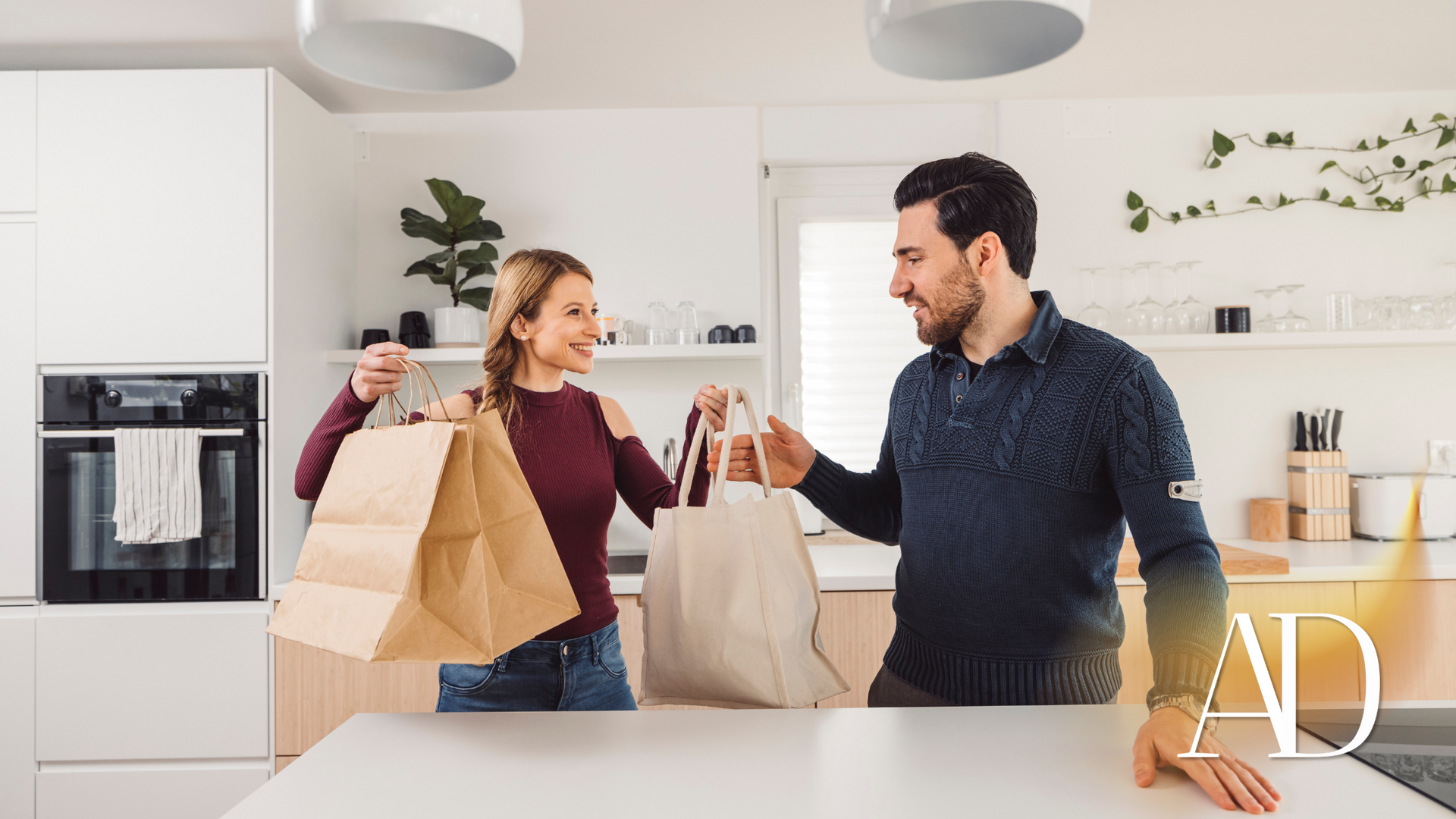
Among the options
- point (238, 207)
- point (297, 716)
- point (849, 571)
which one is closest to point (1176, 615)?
point (849, 571)

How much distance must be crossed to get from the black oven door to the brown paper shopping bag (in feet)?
4.84

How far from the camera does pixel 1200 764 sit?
2.45ft

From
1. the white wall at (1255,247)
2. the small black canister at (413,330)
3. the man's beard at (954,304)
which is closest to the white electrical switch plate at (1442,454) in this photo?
the white wall at (1255,247)

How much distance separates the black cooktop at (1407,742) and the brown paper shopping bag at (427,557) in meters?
0.84

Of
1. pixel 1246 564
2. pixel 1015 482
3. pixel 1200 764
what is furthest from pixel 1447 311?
pixel 1200 764

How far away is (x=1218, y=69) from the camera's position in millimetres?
2535

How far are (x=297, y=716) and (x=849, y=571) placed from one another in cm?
155

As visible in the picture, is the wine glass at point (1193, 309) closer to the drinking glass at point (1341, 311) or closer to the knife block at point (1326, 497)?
the drinking glass at point (1341, 311)

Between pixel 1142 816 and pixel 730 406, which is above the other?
pixel 730 406

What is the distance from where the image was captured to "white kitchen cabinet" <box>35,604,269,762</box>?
2.18 m

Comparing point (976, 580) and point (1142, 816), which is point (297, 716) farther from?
point (1142, 816)

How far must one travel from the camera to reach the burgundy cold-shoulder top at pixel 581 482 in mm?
1401

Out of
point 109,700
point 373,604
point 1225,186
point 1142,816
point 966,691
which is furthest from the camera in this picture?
point 1225,186

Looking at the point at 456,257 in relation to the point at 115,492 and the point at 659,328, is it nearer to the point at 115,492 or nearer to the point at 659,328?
the point at 659,328
